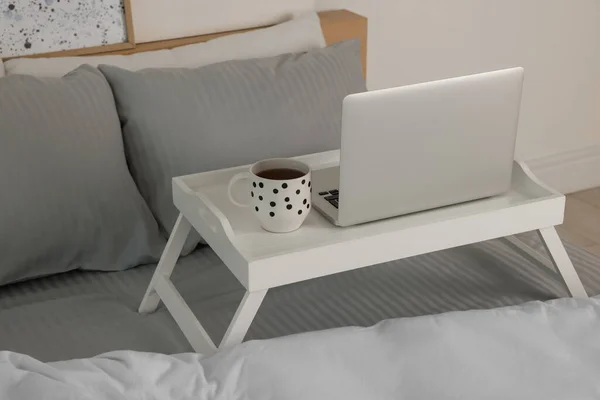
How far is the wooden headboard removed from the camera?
79.3 inches

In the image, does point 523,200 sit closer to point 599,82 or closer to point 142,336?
point 142,336

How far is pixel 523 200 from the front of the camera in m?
1.48

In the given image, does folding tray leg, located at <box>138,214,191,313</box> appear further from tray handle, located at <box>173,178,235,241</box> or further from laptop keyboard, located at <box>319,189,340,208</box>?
laptop keyboard, located at <box>319,189,340,208</box>

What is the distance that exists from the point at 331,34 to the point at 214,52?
37 cm

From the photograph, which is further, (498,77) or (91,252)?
(91,252)

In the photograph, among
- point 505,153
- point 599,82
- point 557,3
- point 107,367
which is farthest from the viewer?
point 599,82

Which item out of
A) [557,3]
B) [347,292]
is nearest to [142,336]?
[347,292]

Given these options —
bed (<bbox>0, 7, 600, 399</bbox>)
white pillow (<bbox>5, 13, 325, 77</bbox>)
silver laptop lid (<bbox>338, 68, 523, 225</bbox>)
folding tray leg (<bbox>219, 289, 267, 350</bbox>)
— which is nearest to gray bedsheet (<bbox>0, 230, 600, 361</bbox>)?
bed (<bbox>0, 7, 600, 399</bbox>)

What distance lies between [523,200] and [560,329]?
0.88ft

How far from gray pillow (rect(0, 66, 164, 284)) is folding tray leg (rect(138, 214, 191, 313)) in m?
0.13

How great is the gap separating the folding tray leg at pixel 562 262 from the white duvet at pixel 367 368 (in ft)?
0.78

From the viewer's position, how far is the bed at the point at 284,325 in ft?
3.76

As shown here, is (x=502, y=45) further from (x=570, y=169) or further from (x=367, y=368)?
(x=367, y=368)

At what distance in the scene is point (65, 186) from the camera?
160 centimetres
